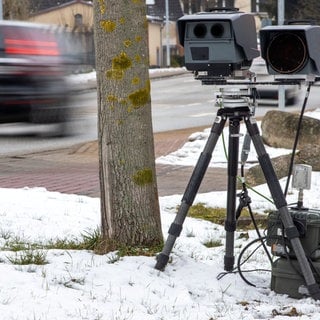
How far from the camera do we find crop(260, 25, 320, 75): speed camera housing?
516cm

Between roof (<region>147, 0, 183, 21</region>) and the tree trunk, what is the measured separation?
206ft

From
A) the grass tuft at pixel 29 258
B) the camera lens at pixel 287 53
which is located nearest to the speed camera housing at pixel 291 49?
the camera lens at pixel 287 53

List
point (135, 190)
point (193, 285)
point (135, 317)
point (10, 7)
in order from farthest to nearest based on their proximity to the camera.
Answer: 1. point (10, 7)
2. point (135, 190)
3. point (193, 285)
4. point (135, 317)

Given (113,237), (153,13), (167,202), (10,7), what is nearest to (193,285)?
(113,237)

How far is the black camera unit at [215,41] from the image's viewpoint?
521 cm

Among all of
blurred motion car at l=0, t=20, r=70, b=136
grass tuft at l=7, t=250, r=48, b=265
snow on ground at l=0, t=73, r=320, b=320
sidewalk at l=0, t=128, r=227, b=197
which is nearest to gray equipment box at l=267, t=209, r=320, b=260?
snow on ground at l=0, t=73, r=320, b=320

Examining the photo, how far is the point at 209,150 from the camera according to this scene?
17.5 ft

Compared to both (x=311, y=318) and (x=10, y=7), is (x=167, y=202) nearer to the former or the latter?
(x=311, y=318)

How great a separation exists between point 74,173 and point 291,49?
6538 millimetres

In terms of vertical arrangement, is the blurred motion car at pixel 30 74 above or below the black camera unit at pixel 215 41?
below

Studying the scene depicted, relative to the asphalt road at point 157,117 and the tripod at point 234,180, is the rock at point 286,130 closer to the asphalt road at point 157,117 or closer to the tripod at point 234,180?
the asphalt road at point 157,117

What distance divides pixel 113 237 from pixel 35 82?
28.6ft

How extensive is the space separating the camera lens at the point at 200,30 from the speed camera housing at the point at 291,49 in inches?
13.5

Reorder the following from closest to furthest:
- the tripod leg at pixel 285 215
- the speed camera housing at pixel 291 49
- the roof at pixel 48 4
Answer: the tripod leg at pixel 285 215 → the speed camera housing at pixel 291 49 → the roof at pixel 48 4
